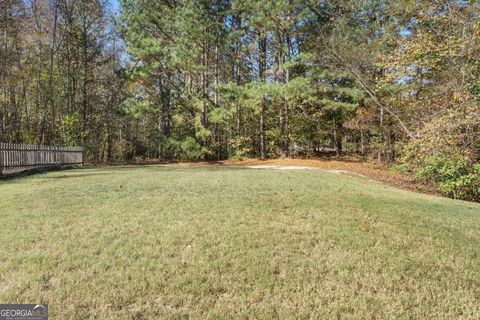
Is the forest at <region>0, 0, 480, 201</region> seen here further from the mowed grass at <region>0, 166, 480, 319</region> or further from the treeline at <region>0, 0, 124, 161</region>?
the mowed grass at <region>0, 166, 480, 319</region>

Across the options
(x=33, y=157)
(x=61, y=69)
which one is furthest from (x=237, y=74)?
(x=33, y=157)

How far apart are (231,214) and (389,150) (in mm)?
14276

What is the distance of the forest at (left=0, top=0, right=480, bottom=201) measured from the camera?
515 inches

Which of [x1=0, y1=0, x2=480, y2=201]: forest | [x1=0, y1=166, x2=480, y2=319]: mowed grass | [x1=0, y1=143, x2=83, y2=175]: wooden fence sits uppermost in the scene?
[x1=0, y1=0, x2=480, y2=201]: forest

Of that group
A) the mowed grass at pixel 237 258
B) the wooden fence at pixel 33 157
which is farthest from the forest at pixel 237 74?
the mowed grass at pixel 237 258

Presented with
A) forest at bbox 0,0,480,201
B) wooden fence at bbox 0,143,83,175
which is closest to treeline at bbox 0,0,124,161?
forest at bbox 0,0,480,201

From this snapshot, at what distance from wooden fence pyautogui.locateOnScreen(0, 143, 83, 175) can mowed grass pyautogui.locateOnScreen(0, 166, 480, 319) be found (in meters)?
6.51

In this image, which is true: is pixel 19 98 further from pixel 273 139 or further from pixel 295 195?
pixel 295 195

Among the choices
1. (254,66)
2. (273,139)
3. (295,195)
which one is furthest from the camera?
(254,66)

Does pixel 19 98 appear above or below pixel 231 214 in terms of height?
above

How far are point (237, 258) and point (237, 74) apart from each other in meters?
19.0

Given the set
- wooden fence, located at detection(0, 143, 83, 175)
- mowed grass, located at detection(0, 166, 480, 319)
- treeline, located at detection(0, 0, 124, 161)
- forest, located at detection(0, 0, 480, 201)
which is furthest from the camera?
treeline, located at detection(0, 0, 124, 161)

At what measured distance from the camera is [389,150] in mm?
17188

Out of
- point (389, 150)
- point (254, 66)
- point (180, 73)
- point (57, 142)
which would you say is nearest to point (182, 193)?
point (389, 150)
